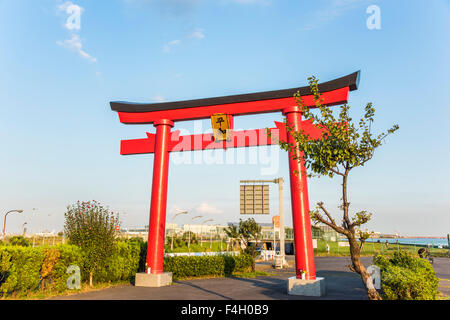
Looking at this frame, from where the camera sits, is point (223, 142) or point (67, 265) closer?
point (67, 265)

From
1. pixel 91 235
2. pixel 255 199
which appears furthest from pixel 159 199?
pixel 255 199

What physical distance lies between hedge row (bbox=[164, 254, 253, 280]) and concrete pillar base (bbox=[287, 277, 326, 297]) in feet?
23.3

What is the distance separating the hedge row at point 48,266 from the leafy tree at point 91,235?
0.30 m

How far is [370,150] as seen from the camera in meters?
7.17

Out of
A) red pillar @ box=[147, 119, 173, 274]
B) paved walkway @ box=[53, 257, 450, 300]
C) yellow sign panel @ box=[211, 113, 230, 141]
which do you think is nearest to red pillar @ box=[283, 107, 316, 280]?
paved walkway @ box=[53, 257, 450, 300]

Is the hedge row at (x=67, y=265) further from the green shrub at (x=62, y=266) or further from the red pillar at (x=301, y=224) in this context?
the red pillar at (x=301, y=224)

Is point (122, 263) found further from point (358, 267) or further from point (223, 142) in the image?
point (358, 267)

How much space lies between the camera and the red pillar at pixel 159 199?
14.2m

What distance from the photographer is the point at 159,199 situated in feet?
47.6

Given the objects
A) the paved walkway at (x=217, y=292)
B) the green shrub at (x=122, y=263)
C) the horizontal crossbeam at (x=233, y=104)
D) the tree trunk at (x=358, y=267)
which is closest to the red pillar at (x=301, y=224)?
the paved walkway at (x=217, y=292)

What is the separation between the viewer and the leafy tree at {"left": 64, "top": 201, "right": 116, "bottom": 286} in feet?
44.9

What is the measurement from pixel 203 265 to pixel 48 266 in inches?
329
